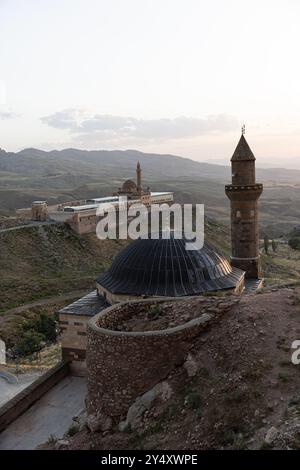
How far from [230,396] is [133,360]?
2739mm

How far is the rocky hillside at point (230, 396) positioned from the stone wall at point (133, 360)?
0.29 metres

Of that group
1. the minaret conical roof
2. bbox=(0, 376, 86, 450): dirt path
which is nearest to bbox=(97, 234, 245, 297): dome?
bbox=(0, 376, 86, 450): dirt path

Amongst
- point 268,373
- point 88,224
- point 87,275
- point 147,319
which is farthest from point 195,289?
point 88,224

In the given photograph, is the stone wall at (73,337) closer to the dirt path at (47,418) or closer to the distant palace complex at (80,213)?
the dirt path at (47,418)

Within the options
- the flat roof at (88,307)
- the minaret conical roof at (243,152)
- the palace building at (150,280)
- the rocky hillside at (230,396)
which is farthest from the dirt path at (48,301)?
the rocky hillside at (230,396)

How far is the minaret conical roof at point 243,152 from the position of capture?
24.1 metres

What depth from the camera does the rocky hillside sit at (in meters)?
8.70

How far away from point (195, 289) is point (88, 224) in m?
39.7

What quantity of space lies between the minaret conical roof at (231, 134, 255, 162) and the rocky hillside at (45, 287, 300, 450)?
13127 millimetres

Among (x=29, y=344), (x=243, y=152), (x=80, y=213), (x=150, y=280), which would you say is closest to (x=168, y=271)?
(x=150, y=280)

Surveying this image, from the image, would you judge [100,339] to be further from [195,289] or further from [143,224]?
[143,224]

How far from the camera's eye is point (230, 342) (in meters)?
11.0

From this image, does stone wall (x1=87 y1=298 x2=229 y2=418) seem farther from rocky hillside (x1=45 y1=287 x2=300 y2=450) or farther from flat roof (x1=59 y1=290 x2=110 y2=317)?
flat roof (x1=59 y1=290 x2=110 y2=317)
